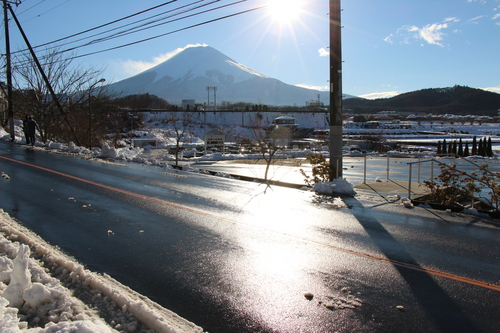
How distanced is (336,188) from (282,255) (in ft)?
20.2

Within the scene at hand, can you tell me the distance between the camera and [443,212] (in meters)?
8.66

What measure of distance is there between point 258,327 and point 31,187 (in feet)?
30.6

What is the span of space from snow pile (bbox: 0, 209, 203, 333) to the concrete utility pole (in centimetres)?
870

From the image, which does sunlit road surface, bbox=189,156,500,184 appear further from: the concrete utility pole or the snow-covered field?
the snow-covered field

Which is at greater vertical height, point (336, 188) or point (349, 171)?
point (336, 188)

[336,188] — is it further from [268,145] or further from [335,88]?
[268,145]

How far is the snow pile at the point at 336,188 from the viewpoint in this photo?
11.0 m

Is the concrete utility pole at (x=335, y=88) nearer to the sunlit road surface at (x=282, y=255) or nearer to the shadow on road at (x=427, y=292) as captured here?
the sunlit road surface at (x=282, y=255)

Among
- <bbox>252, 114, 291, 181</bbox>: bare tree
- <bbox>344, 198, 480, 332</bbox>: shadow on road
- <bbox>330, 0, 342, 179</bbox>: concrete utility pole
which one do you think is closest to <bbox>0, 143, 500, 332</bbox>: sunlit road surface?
<bbox>344, 198, 480, 332</bbox>: shadow on road

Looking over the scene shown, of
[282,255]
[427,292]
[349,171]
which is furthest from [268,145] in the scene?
[427,292]

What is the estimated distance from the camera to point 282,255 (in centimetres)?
543

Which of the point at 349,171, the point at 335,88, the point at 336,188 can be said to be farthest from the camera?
the point at 349,171

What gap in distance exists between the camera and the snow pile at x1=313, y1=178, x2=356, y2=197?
10991 millimetres

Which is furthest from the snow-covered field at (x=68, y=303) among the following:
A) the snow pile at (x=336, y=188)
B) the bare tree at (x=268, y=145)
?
the bare tree at (x=268, y=145)
